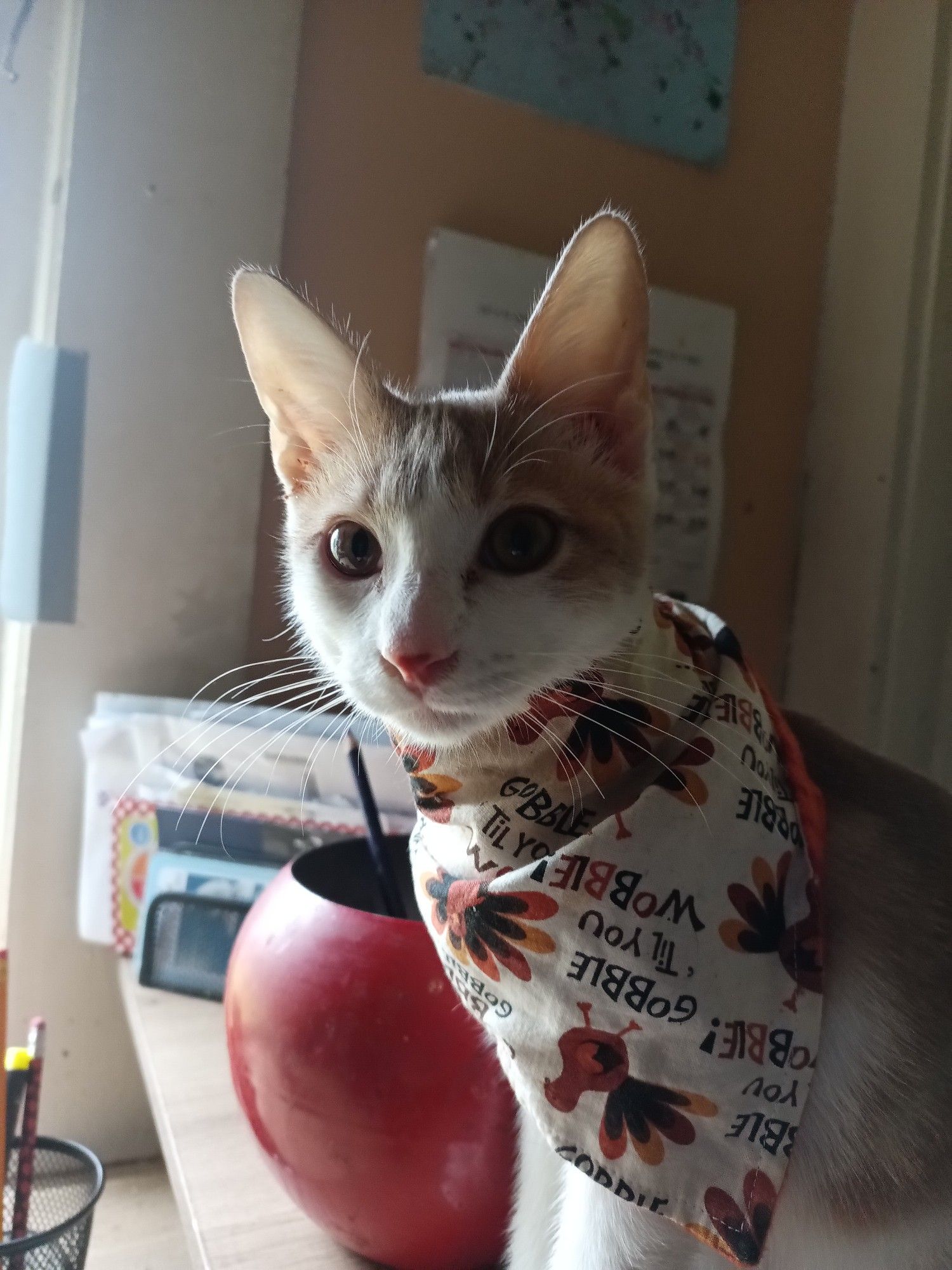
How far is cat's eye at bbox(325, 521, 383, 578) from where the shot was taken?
1.64 ft

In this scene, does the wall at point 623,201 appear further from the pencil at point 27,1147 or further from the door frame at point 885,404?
the pencil at point 27,1147

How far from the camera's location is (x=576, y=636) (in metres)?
0.45

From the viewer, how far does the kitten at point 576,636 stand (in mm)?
430

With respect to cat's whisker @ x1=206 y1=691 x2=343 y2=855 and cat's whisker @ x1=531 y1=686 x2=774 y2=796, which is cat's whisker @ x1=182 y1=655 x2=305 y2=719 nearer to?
cat's whisker @ x1=206 y1=691 x2=343 y2=855

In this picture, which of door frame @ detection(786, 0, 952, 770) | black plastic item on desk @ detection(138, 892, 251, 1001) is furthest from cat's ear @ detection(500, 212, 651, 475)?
door frame @ detection(786, 0, 952, 770)

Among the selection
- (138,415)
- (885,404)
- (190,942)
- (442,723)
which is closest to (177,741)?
(190,942)

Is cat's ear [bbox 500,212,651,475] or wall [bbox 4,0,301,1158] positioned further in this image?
wall [bbox 4,0,301,1158]

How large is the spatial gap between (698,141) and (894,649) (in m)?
0.67

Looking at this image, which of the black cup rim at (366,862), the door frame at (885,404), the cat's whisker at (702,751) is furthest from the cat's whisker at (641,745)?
the door frame at (885,404)

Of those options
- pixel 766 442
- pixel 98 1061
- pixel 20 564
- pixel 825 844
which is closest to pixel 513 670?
pixel 825 844

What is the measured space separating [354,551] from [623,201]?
0.74m

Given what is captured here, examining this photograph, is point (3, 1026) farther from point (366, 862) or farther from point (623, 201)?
point (623, 201)

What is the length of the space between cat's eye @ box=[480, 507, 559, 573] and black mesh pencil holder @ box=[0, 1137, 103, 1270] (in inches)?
21.3

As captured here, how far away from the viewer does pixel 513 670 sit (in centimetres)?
42
